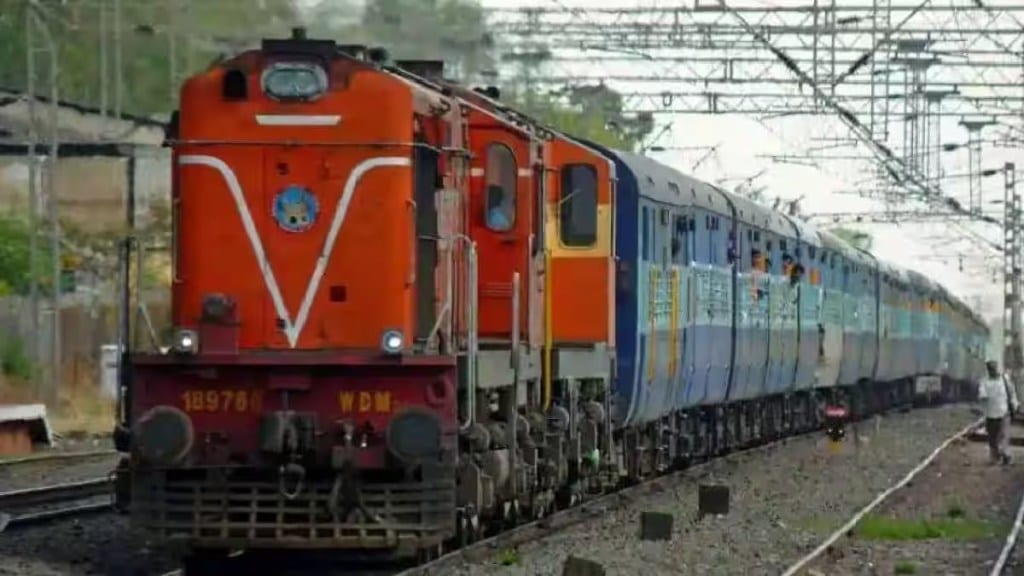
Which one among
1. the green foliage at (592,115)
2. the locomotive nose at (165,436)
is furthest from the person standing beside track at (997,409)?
the green foliage at (592,115)

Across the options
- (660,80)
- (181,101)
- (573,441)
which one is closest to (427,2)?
(660,80)

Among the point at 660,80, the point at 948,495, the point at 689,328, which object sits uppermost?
the point at 660,80

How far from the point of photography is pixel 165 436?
1177 centimetres

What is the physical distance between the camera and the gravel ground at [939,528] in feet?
48.0

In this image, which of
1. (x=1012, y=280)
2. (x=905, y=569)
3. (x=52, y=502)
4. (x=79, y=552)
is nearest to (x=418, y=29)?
(x=52, y=502)

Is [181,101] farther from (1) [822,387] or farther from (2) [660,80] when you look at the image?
(2) [660,80]

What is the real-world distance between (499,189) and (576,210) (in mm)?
2906

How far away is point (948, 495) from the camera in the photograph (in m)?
21.3

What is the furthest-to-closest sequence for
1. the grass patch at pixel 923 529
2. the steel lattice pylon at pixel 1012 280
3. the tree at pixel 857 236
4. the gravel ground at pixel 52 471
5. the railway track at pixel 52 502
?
the tree at pixel 857 236 → the steel lattice pylon at pixel 1012 280 → the gravel ground at pixel 52 471 → the grass patch at pixel 923 529 → the railway track at pixel 52 502

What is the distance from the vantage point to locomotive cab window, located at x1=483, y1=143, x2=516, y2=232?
14266mm

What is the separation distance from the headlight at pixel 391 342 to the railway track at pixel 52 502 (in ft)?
14.9

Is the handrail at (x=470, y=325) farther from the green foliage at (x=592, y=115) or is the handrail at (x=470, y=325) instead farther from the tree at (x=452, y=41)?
the green foliage at (x=592, y=115)

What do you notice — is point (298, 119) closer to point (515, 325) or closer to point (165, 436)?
point (165, 436)

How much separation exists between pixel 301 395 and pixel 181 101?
1.97 meters
